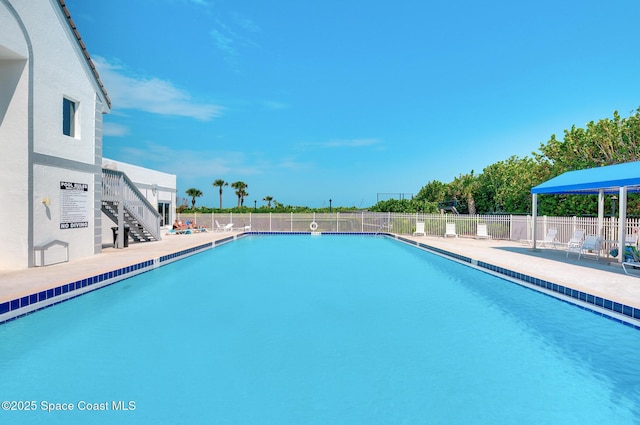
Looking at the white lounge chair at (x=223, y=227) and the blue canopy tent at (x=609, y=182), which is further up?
the blue canopy tent at (x=609, y=182)

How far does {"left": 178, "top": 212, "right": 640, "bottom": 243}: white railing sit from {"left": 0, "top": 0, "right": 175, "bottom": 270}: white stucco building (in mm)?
14824

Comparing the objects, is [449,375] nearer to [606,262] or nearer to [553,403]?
[553,403]

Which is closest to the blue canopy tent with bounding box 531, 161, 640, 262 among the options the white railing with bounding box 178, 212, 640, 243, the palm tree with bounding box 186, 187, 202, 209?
the white railing with bounding box 178, 212, 640, 243

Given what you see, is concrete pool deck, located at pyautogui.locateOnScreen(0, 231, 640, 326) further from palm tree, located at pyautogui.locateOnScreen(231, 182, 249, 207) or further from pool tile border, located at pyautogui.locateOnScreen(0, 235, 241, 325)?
palm tree, located at pyautogui.locateOnScreen(231, 182, 249, 207)

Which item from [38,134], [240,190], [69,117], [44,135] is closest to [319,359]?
[38,134]

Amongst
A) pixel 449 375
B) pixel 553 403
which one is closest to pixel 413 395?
pixel 449 375

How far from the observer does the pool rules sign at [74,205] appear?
378 inches

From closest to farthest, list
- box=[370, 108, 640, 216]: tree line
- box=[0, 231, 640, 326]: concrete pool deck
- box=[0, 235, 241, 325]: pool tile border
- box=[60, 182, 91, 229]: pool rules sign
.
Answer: box=[0, 235, 241, 325]: pool tile border, box=[0, 231, 640, 326]: concrete pool deck, box=[60, 182, 91, 229]: pool rules sign, box=[370, 108, 640, 216]: tree line

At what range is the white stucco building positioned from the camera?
323 inches

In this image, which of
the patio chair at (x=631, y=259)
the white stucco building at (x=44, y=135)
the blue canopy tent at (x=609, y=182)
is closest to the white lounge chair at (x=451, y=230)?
the blue canopy tent at (x=609, y=182)

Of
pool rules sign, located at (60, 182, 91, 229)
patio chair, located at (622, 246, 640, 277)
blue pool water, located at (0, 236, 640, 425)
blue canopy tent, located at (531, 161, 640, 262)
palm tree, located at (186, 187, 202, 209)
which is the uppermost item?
palm tree, located at (186, 187, 202, 209)

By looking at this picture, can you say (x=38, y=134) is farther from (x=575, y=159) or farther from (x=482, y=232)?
(x=575, y=159)

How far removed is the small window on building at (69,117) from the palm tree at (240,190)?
173ft

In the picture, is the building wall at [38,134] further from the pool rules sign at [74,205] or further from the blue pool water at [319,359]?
the blue pool water at [319,359]
